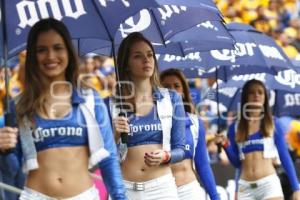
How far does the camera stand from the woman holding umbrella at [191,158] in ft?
25.9

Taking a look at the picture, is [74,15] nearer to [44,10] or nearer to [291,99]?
[44,10]

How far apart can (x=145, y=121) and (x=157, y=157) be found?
454mm

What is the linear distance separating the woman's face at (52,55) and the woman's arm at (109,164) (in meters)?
0.24

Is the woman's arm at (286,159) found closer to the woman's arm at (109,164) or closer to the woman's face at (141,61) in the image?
the woman's face at (141,61)

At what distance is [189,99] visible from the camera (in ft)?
27.9

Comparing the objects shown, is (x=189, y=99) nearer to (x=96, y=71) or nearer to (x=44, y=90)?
(x=44, y=90)

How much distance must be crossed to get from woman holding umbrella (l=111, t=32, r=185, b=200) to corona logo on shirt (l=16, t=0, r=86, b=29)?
2.05ft

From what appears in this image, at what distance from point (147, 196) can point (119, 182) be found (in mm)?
1604

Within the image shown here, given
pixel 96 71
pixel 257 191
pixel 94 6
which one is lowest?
pixel 257 191

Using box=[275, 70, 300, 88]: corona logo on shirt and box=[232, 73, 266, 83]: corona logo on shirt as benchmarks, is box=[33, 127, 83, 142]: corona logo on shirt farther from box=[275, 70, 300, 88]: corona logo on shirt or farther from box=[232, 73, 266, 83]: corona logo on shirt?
box=[232, 73, 266, 83]: corona logo on shirt

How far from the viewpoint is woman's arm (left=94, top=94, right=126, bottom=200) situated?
4.91 metres

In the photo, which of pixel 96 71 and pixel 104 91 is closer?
pixel 104 91

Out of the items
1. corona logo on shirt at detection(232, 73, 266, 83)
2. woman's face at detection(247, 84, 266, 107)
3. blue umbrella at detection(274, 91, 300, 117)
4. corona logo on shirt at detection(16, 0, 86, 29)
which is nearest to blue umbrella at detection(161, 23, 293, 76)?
woman's face at detection(247, 84, 266, 107)

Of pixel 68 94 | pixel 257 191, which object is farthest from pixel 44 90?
pixel 257 191
